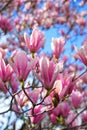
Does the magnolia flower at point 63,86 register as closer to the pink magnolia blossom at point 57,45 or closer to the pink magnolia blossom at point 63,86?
the pink magnolia blossom at point 63,86

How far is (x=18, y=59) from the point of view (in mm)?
1560

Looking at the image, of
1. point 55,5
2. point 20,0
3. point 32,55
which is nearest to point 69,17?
point 55,5

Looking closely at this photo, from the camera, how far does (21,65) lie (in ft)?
5.12

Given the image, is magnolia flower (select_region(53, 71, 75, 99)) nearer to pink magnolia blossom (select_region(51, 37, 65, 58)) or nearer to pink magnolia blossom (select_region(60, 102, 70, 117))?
pink magnolia blossom (select_region(51, 37, 65, 58))

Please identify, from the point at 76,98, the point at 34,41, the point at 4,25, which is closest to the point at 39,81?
the point at 34,41

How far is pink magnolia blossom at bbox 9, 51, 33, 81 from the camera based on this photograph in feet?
5.11

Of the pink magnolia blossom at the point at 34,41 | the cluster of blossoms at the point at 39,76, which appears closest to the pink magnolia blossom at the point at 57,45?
the cluster of blossoms at the point at 39,76

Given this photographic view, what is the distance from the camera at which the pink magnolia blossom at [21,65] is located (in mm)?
1559

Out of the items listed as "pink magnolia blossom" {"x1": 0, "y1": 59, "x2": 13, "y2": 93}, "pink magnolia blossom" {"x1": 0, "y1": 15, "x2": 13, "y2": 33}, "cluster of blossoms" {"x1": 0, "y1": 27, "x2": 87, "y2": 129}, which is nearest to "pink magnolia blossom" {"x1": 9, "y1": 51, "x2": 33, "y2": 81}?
Result: "cluster of blossoms" {"x1": 0, "y1": 27, "x2": 87, "y2": 129}

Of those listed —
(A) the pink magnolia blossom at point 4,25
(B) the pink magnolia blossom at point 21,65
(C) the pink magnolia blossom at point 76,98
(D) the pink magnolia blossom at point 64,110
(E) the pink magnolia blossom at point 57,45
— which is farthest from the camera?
(A) the pink magnolia blossom at point 4,25

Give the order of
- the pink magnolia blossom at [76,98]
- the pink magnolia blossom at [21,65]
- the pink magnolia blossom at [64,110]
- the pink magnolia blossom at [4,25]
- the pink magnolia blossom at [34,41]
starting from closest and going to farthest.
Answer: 1. the pink magnolia blossom at [21,65]
2. the pink magnolia blossom at [34,41]
3. the pink magnolia blossom at [76,98]
4. the pink magnolia blossom at [64,110]
5. the pink magnolia blossom at [4,25]

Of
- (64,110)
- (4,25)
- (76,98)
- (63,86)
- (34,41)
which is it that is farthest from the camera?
(4,25)

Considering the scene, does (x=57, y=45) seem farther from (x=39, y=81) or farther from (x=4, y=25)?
(x=4, y=25)

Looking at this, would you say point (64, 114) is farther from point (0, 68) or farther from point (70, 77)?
point (0, 68)
